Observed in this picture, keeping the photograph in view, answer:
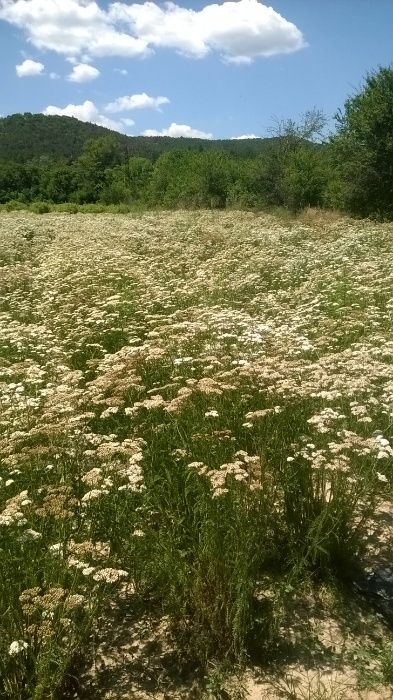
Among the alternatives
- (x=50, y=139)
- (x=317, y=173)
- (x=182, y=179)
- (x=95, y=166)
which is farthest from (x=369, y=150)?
(x=50, y=139)

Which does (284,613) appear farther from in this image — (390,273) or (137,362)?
(390,273)

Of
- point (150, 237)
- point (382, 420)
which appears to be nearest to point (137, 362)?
point (382, 420)

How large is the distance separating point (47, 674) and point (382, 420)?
305 centimetres

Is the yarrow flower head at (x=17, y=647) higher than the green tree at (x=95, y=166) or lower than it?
lower

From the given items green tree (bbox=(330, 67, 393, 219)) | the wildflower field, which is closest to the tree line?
green tree (bbox=(330, 67, 393, 219))

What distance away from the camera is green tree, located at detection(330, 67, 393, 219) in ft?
85.1

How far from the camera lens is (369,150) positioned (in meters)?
26.3

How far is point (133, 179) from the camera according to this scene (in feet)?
277

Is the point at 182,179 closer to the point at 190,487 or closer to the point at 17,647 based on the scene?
the point at 190,487

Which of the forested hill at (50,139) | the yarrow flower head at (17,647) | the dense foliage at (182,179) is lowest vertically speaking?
the yarrow flower head at (17,647)

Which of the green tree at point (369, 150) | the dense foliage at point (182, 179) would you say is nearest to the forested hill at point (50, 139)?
the dense foliage at point (182, 179)

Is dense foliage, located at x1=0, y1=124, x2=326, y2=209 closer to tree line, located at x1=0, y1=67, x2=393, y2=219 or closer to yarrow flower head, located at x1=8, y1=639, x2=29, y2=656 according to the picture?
tree line, located at x1=0, y1=67, x2=393, y2=219

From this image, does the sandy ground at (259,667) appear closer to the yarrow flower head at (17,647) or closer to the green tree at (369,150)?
the yarrow flower head at (17,647)

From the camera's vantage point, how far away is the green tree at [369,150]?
25953 mm
